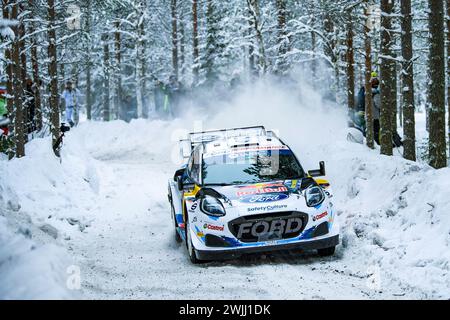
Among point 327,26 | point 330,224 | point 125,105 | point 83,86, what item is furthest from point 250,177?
point 83,86

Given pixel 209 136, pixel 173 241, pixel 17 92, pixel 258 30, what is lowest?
pixel 173 241

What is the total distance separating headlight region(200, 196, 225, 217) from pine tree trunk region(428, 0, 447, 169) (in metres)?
5.42

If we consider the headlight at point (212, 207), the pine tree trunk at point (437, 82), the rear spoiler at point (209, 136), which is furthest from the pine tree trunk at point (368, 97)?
the headlight at point (212, 207)

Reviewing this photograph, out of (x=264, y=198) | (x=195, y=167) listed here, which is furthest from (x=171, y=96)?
(x=264, y=198)

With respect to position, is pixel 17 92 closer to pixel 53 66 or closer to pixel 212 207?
pixel 53 66

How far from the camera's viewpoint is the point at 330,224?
7992 mm

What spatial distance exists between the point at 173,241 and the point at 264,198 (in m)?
2.86

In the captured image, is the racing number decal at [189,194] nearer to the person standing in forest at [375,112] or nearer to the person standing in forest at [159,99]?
the person standing in forest at [375,112]

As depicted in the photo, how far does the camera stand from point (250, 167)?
350 inches

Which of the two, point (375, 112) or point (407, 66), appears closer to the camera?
point (407, 66)

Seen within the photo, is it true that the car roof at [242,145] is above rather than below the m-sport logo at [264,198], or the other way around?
above

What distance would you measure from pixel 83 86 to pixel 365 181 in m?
50.0

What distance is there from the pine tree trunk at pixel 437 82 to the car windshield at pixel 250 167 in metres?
3.62

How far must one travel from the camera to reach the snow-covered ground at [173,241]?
6121 millimetres
